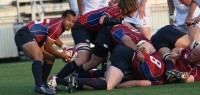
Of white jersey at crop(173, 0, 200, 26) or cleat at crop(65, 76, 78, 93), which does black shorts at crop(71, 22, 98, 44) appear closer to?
cleat at crop(65, 76, 78, 93)

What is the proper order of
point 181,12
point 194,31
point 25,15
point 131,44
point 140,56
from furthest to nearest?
1. point 25,15
2. point 181,12
3. point 194,31
4. point 131,44
5. point 140,56

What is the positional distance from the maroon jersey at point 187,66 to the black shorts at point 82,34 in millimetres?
1336

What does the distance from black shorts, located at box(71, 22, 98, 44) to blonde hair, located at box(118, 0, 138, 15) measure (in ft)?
2.70

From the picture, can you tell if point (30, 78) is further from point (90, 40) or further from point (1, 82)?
point (90, 40)

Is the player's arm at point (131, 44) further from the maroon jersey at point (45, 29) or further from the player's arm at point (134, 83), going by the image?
the maroon jersey at point (45, 29)

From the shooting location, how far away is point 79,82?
8.80m

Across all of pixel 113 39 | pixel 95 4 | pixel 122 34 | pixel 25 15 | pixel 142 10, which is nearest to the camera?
pixel 122 34

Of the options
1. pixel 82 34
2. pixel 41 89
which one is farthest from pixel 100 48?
pixel 41 89

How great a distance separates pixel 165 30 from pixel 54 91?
1955 millimetres

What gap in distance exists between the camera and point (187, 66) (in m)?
9.34

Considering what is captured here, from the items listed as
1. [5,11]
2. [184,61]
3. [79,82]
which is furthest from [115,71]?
[5,11]

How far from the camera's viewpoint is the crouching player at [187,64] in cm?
920

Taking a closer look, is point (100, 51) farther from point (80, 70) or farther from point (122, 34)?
point (122, 34)

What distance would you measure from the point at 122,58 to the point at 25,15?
1291 cm
